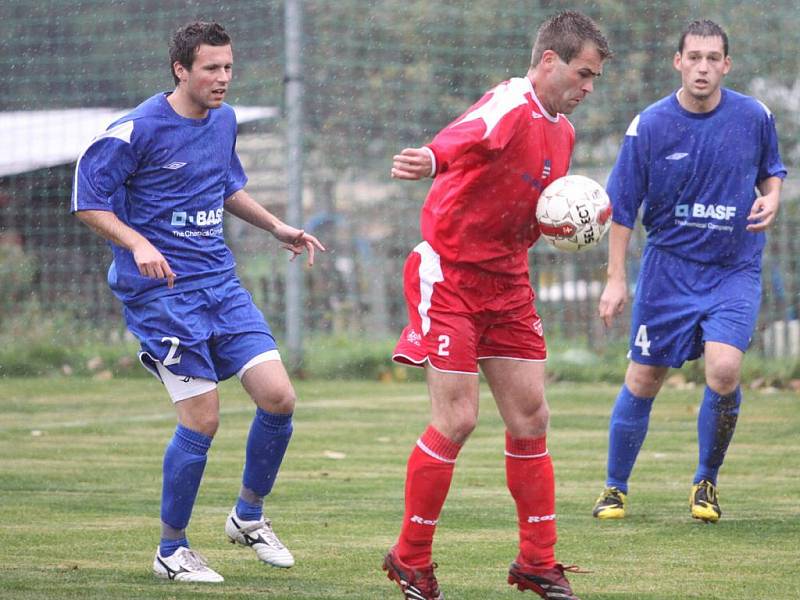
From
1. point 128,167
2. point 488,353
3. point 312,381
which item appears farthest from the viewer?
point 312,381

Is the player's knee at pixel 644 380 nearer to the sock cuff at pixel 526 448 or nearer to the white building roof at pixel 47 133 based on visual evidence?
the sock cuff at pixel 526 448

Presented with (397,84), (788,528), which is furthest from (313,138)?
(788,528)

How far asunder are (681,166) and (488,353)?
2.14 metres

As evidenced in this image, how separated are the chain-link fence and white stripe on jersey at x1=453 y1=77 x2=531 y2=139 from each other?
860 cm

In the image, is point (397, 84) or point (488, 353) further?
point (397, 84)

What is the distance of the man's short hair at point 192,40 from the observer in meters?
5.68

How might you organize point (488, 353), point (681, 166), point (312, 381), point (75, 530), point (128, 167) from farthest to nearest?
1. point (312, 381)
2. point (681, 166)
3. point (75, 530)
4. point (128, 167)
5. point (488, 353)

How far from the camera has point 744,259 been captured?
7016mm

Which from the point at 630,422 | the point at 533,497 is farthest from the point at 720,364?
the point at 533,497

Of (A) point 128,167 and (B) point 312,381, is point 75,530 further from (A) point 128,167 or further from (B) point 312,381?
(B) point 312,381

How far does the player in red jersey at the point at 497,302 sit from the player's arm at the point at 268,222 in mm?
1068

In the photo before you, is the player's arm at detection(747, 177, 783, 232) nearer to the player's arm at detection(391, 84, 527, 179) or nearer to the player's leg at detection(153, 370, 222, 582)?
the player's arm at detection(391, 84, 527, 179)

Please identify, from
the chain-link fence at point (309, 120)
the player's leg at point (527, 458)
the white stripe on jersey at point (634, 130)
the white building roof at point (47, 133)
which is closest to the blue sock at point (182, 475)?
the player's leg at point (527, 458)

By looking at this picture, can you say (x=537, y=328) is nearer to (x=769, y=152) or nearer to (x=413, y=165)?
(x=413, y=165)
